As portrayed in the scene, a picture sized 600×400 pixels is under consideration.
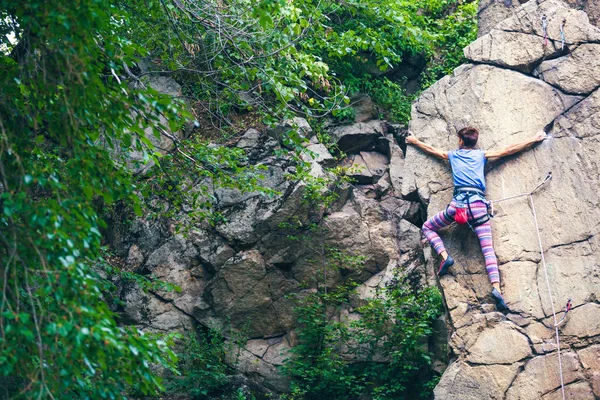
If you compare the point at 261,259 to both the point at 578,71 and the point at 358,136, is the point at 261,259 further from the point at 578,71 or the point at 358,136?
the point at 578,71

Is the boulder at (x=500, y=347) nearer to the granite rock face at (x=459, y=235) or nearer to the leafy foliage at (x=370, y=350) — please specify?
the granite rock face at (x=459, y=235)

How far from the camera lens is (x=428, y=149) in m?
8.72

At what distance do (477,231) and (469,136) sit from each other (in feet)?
3.93

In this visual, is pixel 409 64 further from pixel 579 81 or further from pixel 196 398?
pixel 196 398

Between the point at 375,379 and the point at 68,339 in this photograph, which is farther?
the point at 375,379

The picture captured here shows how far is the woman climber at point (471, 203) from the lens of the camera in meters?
7.93

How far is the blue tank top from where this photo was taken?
811 cm

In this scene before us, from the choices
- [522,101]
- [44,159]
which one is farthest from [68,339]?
[522,101]

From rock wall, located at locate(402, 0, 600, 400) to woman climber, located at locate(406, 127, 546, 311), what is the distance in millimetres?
181

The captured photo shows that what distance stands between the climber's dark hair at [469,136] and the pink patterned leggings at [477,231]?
794mm

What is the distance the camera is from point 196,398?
355 inches

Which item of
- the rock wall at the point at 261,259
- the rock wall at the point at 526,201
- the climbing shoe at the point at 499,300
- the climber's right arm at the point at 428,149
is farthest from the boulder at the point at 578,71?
the rock wall at the point at 261,259

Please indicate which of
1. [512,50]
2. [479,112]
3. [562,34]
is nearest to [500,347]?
[479,112]

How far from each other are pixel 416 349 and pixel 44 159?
5493 mm
